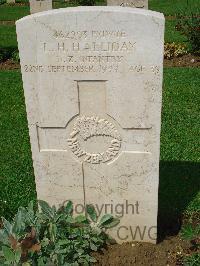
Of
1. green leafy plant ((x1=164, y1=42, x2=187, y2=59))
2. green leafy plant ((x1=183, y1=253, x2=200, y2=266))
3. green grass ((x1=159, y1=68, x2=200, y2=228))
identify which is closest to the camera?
green leafy plant ((x1=183, y1=253, x2=200, y2=266))

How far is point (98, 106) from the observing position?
3121 millimetres

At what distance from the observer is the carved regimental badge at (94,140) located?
3.19 meters

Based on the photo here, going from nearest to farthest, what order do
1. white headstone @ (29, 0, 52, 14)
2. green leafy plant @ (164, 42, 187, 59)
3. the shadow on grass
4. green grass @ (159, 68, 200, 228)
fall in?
the shadow on grass < green grass @ (159, 68, 200, 228) < green leafy plant @ (164, 42, 187, 59) < white headstone @ (29, 0, 52, 14)

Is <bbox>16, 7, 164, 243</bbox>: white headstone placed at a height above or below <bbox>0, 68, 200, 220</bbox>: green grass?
above

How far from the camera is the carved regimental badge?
319 cm

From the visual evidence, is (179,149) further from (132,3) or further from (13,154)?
(132,3)

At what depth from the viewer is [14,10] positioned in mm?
17359

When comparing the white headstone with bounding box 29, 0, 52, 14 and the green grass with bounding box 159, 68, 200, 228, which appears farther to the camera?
the white headstone with bounding box 29, 0, 52, 14

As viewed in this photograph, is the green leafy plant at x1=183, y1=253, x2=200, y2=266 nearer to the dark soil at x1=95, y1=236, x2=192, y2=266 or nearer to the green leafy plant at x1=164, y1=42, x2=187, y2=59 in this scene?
the dark soil at x1=95, y1=236, x2=192, y2=266

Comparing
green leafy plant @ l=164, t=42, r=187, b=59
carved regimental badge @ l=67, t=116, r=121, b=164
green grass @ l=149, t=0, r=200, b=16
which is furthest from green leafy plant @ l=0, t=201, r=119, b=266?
green grass @ l=149, t=0, r=200, b=16

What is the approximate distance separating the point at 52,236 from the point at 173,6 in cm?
1522

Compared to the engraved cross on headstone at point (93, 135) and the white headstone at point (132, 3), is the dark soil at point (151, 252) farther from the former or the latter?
the white headstone at point (132, 3)

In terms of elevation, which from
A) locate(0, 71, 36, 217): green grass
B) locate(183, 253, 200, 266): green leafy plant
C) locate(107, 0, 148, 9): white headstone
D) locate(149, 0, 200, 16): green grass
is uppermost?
locate(107, 0, 148, 9): white headstone

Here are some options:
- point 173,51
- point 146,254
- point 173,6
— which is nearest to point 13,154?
point 146,254
